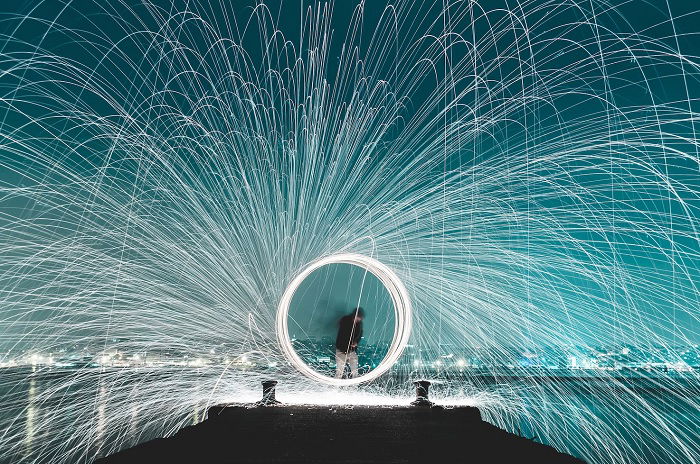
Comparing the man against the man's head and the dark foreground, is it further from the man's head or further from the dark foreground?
the dark foreground

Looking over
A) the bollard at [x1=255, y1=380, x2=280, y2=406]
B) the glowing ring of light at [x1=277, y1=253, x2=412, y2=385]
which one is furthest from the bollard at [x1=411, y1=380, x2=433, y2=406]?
the bollard at [x1=255, y1=380, x2=280, y2=406]

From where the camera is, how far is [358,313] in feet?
33.7

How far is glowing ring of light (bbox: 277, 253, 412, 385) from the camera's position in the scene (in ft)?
30.2

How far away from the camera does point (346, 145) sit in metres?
10.8

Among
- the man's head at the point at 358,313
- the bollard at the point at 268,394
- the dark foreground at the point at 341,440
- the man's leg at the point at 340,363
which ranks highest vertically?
the man's head at the point at 358,313

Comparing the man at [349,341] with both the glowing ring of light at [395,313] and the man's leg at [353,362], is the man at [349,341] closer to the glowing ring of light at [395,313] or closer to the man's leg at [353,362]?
the man's leg at [353,362]

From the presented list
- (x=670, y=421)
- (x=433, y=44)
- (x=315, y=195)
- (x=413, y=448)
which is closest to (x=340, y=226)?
(x=315, y=195)

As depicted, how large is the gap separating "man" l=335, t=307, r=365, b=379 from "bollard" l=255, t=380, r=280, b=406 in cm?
148

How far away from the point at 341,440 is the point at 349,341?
426 cm

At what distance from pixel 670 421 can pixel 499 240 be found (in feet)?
81.1

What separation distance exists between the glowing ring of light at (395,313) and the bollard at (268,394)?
20.1 inches

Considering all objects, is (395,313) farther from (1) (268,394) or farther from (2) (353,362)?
(1) (268,394)

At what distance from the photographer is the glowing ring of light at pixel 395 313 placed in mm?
9211

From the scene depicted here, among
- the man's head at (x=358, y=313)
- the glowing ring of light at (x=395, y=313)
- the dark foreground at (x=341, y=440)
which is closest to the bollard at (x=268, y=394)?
the glowing ring of light at (x=395, y=313)
